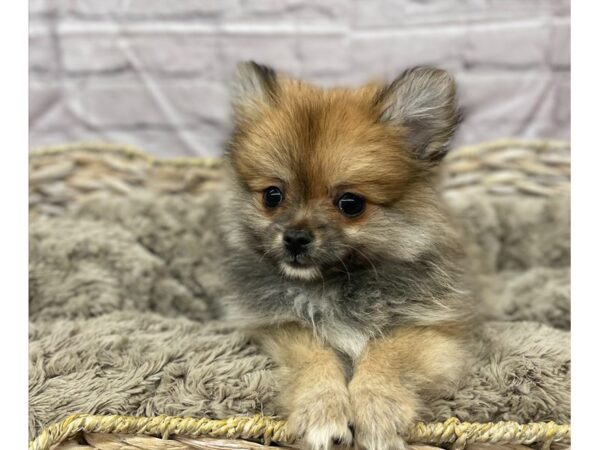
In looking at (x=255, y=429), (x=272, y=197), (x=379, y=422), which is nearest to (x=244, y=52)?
(x=272, y=197)

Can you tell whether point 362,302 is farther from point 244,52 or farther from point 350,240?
point 244,52

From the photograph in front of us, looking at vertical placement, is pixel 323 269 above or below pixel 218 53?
A: below

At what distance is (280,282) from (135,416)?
67 centimetres

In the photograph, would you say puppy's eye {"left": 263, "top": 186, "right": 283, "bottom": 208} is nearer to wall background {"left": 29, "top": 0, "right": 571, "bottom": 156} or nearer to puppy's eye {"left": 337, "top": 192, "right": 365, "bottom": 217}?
puppy's eye {"left": 337, "top": 192, "right": 365, "bottom": 217}

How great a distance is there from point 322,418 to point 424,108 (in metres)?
1.09

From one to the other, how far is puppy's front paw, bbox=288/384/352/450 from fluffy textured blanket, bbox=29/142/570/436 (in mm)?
209

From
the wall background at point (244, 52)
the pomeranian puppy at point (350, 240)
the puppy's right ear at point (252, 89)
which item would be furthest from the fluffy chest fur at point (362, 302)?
the wall background at point (244, 52)

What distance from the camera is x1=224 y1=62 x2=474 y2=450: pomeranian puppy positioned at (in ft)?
6.59

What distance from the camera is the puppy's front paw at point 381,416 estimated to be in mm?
1769

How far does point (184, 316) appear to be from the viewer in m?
3.20

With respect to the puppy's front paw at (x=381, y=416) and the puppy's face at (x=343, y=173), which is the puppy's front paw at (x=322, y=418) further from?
the puppy's face at (x=343, y=173)

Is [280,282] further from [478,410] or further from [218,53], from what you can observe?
[218,53]

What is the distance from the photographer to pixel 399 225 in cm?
214

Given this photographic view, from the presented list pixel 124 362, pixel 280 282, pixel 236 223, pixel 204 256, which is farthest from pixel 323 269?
pixel 204 256
